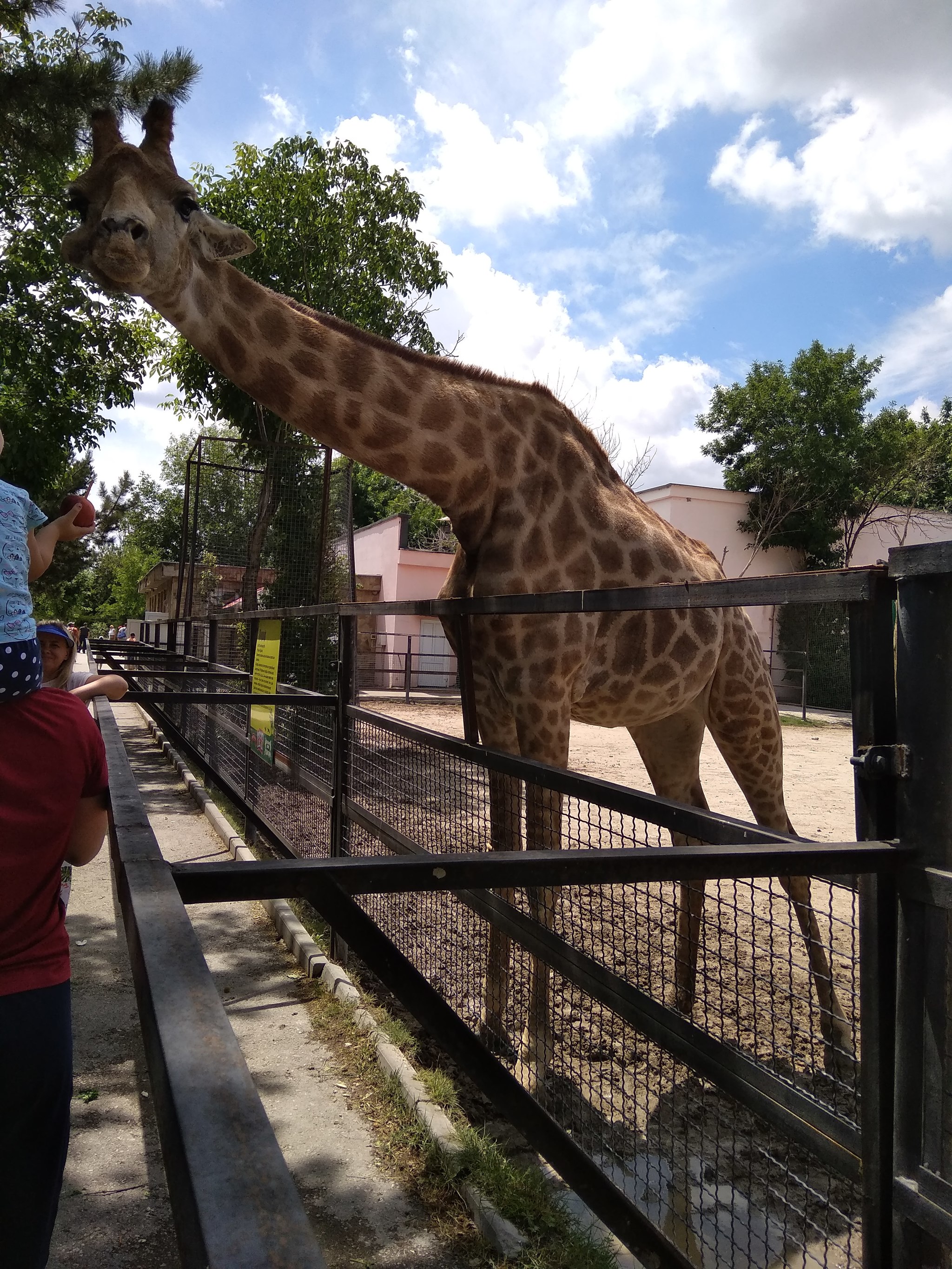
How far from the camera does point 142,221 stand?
2.78m

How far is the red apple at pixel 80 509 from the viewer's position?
2.11 meters

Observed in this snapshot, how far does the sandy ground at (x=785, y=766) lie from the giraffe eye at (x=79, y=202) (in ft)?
12.4

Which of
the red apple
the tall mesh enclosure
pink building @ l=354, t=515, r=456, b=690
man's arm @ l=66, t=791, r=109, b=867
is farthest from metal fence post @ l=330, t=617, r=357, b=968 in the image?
pink building @ l=354, t=515, r=456, b=690

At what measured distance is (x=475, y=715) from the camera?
2.81 m

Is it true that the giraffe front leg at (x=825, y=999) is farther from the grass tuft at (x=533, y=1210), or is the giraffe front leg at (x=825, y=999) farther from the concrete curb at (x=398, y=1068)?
the concrete curb at (x=398, y=1068)

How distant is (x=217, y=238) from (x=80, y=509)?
5.00ft

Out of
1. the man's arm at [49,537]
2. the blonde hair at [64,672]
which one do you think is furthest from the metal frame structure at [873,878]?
the blonde hair at [64,672]

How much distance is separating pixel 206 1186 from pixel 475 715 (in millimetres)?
2266

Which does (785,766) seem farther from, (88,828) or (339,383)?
(88,828)

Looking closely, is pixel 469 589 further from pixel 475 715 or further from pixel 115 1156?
pixel 115 1156

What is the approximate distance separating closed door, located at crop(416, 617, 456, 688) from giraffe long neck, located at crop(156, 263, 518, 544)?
16.8m

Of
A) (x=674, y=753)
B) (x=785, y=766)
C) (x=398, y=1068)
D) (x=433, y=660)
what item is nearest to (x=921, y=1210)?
(x=398, y=1068)

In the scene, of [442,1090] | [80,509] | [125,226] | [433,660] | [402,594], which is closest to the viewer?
[80,509]

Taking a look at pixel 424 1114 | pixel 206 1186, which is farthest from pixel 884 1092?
pixel 424 1114
